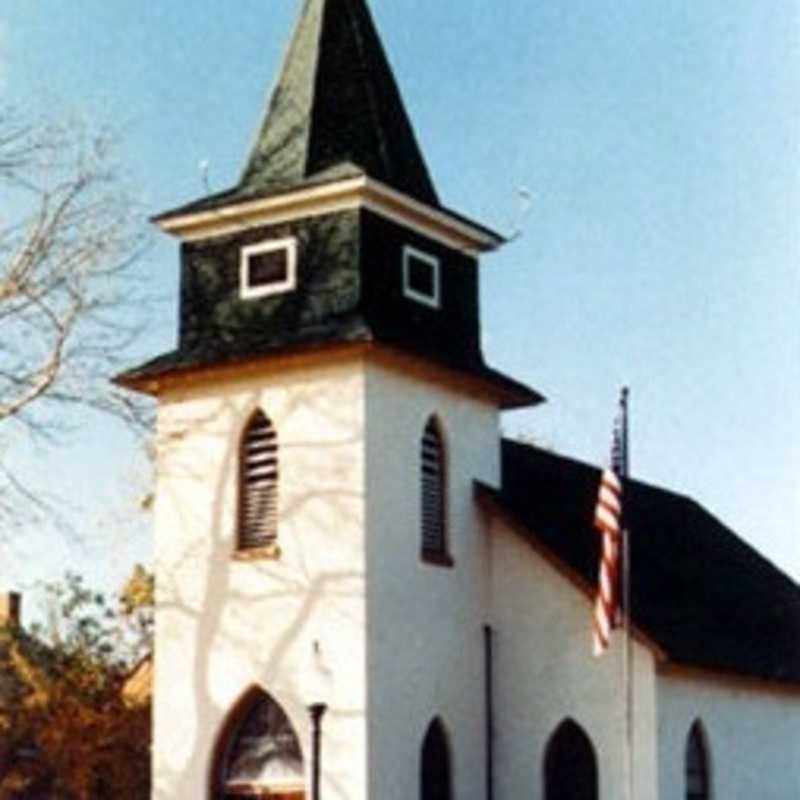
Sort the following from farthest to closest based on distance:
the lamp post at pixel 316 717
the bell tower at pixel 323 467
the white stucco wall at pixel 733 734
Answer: the white stucco wall at pixel 733 734
the bell tower at pixel 323 467
the lamp post at pixel 316 717

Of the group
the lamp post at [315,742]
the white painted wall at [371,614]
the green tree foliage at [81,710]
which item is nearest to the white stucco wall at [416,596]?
the white painted wall at [371,614]

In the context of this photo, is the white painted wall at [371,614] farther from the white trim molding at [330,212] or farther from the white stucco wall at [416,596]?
the white trim molding at [330,212]

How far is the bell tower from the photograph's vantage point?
3319 centimetres

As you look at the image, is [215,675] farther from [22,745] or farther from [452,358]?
[22,745]

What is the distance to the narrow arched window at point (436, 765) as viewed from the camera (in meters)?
34.0

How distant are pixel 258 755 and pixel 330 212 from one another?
8.69 meters

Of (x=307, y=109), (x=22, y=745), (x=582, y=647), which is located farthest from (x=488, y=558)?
(x=22, y=745)

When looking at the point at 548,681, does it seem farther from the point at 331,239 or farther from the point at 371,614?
the point at 331,239

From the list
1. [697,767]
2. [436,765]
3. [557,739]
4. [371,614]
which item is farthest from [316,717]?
[697,767]

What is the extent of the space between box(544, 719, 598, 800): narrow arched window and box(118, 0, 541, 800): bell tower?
117cm

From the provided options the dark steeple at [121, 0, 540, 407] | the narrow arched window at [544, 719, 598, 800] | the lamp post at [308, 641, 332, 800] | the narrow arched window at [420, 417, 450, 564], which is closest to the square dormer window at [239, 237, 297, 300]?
the dark steeple at [121, 0, 540, 407]

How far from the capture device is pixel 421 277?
35.9 meters

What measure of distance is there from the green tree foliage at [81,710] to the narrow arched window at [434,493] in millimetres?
17136

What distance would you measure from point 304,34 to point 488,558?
978cm
